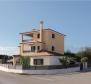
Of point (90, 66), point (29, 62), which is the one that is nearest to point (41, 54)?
point (29, 62)

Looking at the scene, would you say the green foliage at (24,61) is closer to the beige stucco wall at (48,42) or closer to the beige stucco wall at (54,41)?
the beige stucco wall at (48,42)

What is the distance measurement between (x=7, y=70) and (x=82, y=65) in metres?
14.1

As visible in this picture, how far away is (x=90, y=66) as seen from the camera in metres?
48.9

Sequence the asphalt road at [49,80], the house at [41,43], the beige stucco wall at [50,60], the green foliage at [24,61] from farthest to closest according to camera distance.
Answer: the house at [41,43] → the beige stucco wall at [50,60] → the green foliage at [24,61] → the asphalt road at [49,80]

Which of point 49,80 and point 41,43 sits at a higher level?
point 41,43

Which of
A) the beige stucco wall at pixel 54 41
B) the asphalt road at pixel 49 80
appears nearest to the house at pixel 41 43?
the beige stucco wall at pixel 54 41

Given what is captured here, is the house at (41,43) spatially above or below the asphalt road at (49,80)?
above

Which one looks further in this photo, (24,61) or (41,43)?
(41,43)

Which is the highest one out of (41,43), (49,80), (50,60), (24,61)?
(41,43)

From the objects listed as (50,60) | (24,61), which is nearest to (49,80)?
(24,61)

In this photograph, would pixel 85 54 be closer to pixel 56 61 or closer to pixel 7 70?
pixel 56 61

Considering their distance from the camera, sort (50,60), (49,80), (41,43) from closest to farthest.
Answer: (49,80) → (50,60) → (41,43)

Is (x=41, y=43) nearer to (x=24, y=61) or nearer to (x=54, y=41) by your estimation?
(x=54, y=41)

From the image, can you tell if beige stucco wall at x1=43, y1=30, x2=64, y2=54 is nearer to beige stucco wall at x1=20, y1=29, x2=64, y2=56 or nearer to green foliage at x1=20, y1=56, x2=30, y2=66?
beige stucco wall at x1=20, y1=29, x2=64, y2=56
